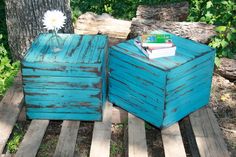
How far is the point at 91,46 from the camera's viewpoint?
318cm

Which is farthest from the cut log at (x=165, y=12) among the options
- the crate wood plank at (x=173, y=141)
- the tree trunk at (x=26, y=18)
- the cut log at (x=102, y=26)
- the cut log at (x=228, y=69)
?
the crate wood plank at (x=173, y=141)

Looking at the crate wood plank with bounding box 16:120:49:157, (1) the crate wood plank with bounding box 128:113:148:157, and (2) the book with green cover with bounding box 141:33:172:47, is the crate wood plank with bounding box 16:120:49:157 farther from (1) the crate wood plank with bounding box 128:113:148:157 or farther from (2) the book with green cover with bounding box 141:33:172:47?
(2) the book with green cover with bounding box 141:33:172:47

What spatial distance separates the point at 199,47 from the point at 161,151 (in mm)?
804

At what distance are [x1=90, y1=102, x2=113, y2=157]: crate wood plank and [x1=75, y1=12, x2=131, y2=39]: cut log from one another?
4.18ft

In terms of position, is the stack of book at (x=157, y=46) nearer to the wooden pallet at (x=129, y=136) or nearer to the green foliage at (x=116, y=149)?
the wooden pallet at (x=129, y=136)

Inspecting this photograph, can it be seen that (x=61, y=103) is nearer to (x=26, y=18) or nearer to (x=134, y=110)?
(x=134, y=110)

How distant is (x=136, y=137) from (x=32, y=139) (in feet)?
2.33

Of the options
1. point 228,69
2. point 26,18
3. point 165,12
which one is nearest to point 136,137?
point 228,69

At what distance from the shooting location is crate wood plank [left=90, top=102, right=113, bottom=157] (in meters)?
2.80

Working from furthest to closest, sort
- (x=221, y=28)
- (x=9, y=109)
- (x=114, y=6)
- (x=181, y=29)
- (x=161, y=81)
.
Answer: (x=114, y=6) → (x=181, y=29) → (x=221, y=28) → (x=9, y=109) → (x=161, y=81)

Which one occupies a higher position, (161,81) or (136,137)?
(161,81)

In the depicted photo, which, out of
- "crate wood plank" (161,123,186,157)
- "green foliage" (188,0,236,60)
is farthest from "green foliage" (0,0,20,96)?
"green foliage" (188,0,236,60)

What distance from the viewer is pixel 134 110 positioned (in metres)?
3.18

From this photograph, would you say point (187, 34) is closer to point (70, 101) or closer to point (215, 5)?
point (215, 5)
